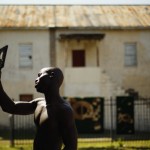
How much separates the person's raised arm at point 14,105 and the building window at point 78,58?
20183 mm

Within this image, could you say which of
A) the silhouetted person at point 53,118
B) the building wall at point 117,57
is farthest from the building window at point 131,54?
the silhouetted person at point 53,118

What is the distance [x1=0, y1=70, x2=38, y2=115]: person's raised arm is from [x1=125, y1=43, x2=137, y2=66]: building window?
20.9 meters

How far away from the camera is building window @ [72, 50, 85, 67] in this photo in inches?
924

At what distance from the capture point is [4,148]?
45.8 feet

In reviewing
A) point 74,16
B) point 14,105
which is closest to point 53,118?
point 14,105

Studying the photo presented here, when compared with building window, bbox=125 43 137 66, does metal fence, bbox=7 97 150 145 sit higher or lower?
lower

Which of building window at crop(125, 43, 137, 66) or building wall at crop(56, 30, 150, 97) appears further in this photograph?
building window at crop(125, 43, 137, 66)

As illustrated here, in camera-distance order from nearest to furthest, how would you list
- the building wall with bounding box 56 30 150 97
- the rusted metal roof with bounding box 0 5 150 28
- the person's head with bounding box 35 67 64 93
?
the person's head with bounding box 35 67 64 93 → the rusted metal roof with bounding box 0 5 150 28 → the building wall with bounding box 56 30 150 97

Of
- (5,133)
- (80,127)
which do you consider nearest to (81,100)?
(80,127)

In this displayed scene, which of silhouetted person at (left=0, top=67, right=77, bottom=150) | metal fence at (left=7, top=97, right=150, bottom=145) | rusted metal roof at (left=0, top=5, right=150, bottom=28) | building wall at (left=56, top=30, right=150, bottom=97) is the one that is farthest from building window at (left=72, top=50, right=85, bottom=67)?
silhouetted person at (left=0, top=67, right=77, bottom=150)

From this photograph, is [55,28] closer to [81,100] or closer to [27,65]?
[27,65]

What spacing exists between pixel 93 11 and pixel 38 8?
3784 millimetres

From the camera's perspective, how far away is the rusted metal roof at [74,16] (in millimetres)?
23047

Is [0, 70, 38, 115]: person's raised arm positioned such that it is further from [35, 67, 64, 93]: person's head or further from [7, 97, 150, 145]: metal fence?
[7, 97, 150, 145]: metal fence
